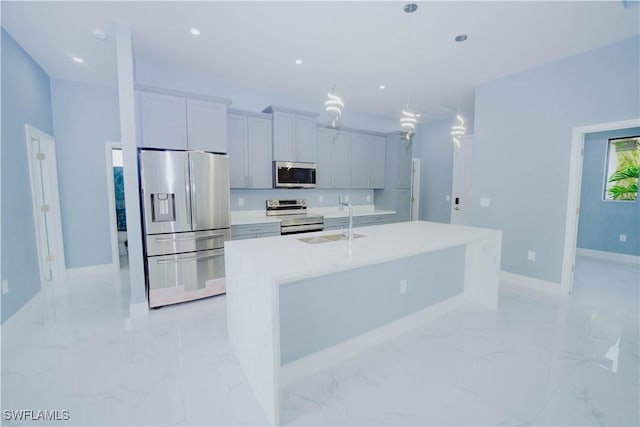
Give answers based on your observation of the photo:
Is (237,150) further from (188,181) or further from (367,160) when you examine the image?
(367,160)

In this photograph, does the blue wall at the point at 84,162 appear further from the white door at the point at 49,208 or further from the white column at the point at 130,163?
the white column at the point at 130,163

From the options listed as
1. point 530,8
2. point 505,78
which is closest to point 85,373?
point 530,8

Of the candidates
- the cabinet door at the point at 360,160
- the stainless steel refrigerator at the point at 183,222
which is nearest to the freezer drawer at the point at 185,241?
the stainless steel refrigerator at the point at 183,222

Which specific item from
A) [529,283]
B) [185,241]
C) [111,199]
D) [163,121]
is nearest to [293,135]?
[163,121]

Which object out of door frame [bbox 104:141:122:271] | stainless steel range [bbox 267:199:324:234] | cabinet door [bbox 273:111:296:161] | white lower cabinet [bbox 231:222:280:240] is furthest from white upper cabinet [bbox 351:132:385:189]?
door frame [bbox 104:141:122:271]

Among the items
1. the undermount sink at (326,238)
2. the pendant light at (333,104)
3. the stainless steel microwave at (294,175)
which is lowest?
the undermount sink at (326,238)

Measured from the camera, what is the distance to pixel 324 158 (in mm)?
4852

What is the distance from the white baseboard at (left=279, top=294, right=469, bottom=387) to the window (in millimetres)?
4516

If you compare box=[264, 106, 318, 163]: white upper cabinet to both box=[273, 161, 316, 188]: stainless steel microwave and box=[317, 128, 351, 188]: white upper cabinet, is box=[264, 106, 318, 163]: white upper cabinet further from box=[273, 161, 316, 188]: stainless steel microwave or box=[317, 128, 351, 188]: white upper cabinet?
box=[317, 128, 351, 188]: white upper cabinet

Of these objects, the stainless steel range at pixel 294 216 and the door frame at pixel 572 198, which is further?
the stainless steel range at pixel 294 216

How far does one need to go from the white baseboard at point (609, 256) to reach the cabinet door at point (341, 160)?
184 inches

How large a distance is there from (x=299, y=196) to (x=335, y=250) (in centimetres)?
294

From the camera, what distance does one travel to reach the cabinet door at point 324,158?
4770 millimetres

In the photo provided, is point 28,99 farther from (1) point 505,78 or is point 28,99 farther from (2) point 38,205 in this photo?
(1) point 505,78
